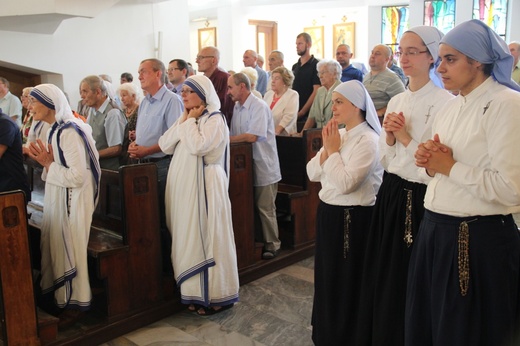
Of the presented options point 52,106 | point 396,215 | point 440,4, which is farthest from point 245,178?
point 440,4

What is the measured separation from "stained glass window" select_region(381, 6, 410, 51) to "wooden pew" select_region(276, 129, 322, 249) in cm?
982

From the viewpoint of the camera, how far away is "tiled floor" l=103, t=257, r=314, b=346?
3252mm

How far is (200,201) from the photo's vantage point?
342cm

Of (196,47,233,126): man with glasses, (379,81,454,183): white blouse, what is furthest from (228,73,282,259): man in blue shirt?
(379,81,454,183): white blouse

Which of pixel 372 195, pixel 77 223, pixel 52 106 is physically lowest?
pixel 77 223

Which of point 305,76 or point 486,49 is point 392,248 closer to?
point 486,49

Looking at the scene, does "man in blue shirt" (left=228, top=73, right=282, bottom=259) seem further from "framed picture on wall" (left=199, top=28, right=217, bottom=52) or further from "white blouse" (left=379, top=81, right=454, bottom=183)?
"framed picture on wall" (left=199, top=28, right=217, bottom=52)

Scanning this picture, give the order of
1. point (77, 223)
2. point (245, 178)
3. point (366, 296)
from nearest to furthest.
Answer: point (366, 296) < point (77, 223) < point (245, 178)

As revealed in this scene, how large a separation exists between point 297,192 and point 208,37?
10381 mm

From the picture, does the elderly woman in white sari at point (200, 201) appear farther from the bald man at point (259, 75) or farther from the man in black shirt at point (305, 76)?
the bald man at point (259, 75)

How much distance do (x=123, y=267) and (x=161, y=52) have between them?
7824 millimetres

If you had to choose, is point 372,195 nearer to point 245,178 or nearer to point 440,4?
point 245,178

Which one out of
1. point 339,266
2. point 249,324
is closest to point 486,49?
point 339,266

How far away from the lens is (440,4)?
11.6 meters
